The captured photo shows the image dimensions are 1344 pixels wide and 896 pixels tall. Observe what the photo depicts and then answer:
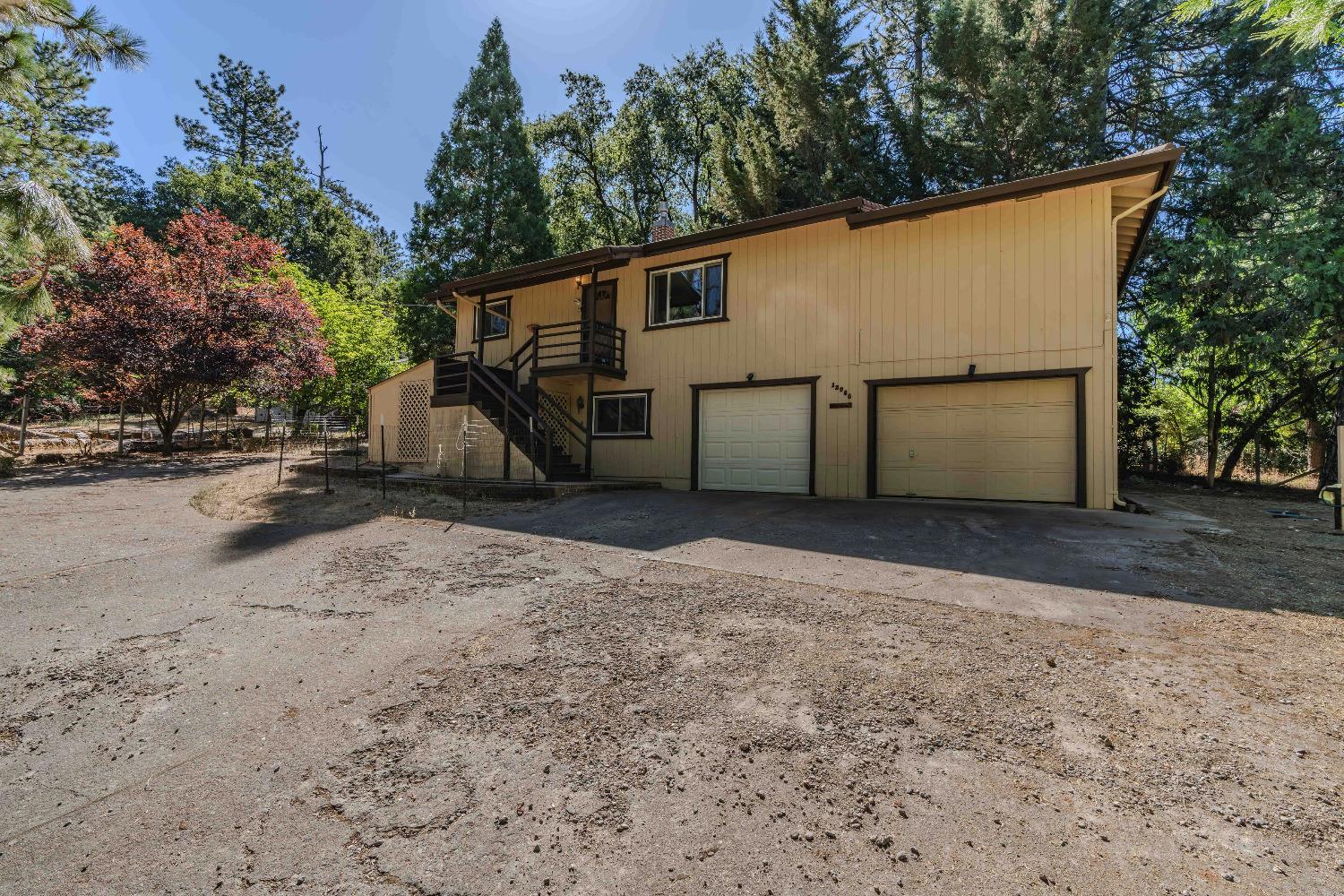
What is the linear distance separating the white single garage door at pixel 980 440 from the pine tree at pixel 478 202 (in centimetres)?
1819

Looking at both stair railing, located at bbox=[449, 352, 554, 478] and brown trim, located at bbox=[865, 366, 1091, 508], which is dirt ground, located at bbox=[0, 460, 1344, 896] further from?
stair railing, located at bbox=[449, 352, 554, 478]

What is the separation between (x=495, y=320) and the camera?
15734 millimetres

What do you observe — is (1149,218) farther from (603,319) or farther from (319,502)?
(319,502)

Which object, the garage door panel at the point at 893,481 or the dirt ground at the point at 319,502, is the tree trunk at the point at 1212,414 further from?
the dirt ground at the point at 319,502

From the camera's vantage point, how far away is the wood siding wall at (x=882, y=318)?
8.72 m

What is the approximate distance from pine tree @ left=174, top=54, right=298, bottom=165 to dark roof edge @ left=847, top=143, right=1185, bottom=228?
45109mm

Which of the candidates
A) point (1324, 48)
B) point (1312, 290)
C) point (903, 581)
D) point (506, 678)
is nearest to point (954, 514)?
point (903, 581)

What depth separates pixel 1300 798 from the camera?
1.88m

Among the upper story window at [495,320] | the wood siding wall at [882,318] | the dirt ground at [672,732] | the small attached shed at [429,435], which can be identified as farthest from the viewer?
the upper story window at [495,320]

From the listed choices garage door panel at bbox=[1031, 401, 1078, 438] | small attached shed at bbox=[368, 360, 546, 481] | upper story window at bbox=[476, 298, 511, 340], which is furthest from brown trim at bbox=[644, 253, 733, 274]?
garage door panel at bbox=[1031, 401, 1078, 438]

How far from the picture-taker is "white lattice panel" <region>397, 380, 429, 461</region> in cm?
1493

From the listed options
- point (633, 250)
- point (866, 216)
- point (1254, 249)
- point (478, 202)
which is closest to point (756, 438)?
point (866, 216)

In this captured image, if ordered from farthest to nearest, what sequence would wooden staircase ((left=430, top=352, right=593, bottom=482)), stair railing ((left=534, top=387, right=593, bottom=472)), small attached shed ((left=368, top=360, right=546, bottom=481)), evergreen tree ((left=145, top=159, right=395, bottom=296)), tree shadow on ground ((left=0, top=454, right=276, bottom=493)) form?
evergreen tree ((left=145, top=159, right=395, bottom=296)), stair railing ((left=534, top=387, right=593, bottom=472)), small attached shed ((left=368, top=360, right=546, bottom=481)), wooden staircase ((left=430, top=352, right=593, bottom=482)), tree shadow on ground ((left=0, top=454, right=276, bottom=493))

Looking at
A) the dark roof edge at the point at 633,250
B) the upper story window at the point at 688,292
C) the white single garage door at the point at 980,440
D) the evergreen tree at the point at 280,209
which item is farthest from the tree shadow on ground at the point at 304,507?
the evergreen tree at the point at 280,209
